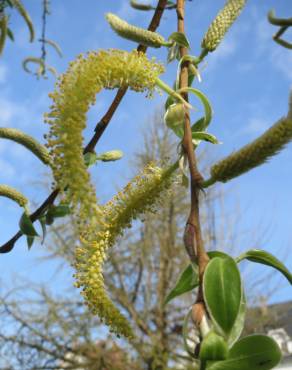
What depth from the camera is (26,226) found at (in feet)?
2.37

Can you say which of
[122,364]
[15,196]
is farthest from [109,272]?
[15,196]

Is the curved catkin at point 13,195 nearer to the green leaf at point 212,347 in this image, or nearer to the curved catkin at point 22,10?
the green leaf at point 212,347

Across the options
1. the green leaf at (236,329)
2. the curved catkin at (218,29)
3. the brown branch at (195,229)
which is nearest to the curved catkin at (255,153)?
the brown branch at (195,229)

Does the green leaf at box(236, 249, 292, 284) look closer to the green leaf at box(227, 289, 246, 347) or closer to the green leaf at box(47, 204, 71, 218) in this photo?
the green leaf at box(227, 289, 246, 347)

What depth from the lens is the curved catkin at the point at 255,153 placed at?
53cm

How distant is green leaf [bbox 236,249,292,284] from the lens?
1.92 feet

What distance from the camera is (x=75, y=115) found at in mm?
603

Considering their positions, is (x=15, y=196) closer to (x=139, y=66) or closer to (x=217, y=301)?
(x=139, y=66)

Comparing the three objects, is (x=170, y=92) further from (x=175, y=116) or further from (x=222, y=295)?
(x=222, y=295)

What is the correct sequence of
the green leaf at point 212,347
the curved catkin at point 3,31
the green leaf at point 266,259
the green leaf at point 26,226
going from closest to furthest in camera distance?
1. the green leaf at point 212,347
2. the green leaf at point 266,259
3. the green leaf at point 26,226
4. the curved catkin at point 3,31

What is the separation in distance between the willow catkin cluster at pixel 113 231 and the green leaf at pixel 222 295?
145 mm

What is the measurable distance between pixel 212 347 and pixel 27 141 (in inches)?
17.0

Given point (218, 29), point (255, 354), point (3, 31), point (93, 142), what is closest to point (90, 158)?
point (93, 142)

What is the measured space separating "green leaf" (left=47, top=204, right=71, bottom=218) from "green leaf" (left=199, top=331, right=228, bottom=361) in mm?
326
